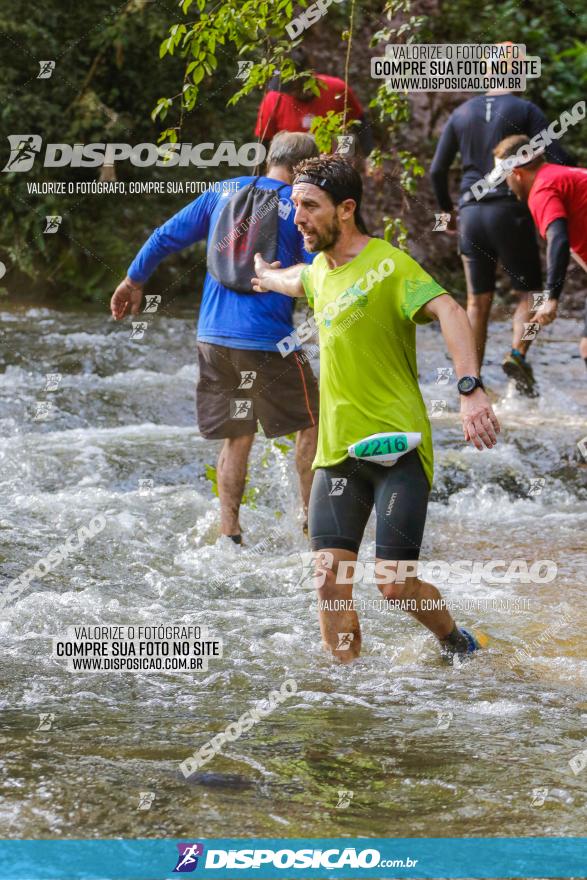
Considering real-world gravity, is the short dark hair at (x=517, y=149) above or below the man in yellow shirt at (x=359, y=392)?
above

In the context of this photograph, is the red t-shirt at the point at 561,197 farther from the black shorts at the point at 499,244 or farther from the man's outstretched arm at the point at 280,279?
the man's outstretched arm at the point at 280,279

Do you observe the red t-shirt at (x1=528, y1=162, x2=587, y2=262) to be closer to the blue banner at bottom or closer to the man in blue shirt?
the man in blue shirt

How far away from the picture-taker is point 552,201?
8.10 meters

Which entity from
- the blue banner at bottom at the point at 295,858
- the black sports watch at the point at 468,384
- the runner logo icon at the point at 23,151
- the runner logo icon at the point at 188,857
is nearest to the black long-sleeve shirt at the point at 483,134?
the black sports watch at the point at 468,384

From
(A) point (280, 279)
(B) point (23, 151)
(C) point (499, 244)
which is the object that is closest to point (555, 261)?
(C) point (499, 244)

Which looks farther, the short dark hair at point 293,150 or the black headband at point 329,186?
the short dark hair at point 293,150

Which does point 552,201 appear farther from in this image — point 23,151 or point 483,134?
point 23,151

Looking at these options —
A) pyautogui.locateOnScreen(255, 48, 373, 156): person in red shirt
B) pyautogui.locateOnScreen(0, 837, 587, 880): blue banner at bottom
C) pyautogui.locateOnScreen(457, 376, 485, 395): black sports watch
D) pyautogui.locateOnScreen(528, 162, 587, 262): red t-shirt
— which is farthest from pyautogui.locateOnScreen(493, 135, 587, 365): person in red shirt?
pyautogui.locateOnScreen(0, 837, 587, 880): blue banner at bottom

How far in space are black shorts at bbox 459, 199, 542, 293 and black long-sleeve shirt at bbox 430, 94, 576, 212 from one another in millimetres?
120

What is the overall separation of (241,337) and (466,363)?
2408 mm

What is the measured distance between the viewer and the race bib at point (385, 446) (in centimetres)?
480

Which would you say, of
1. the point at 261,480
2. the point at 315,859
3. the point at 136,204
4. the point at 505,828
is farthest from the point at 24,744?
the point at 136,204

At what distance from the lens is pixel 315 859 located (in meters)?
3.54

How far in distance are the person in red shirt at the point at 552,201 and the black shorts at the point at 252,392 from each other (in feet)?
6.97
